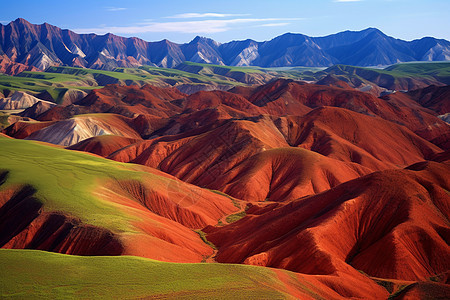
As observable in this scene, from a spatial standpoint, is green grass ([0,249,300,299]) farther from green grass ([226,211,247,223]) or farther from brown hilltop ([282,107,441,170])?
brown hilltop ([282,107,441,170])

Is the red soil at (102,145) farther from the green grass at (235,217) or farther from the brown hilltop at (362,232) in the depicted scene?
the brown hilltop at (362,232)

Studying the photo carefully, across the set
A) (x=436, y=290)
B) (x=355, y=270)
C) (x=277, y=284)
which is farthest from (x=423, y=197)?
(x=277, y=284)

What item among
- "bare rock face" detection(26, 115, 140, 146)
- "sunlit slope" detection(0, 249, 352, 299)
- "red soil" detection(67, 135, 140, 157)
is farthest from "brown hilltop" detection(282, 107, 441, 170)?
"sunlit slope" detection(0, 249, 352, 299)

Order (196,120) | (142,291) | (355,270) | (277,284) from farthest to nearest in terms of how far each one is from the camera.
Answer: (196,120) < (355,270) < (277,284) < (142,291)

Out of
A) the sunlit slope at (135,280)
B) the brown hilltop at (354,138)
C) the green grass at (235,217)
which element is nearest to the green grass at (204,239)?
the green grass at (235,217)

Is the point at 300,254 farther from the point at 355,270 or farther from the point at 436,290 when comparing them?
the point at 436,290

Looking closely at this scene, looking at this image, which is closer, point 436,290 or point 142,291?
point 142,291

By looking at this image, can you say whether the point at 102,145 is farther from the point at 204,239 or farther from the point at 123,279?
the point at 123,279
